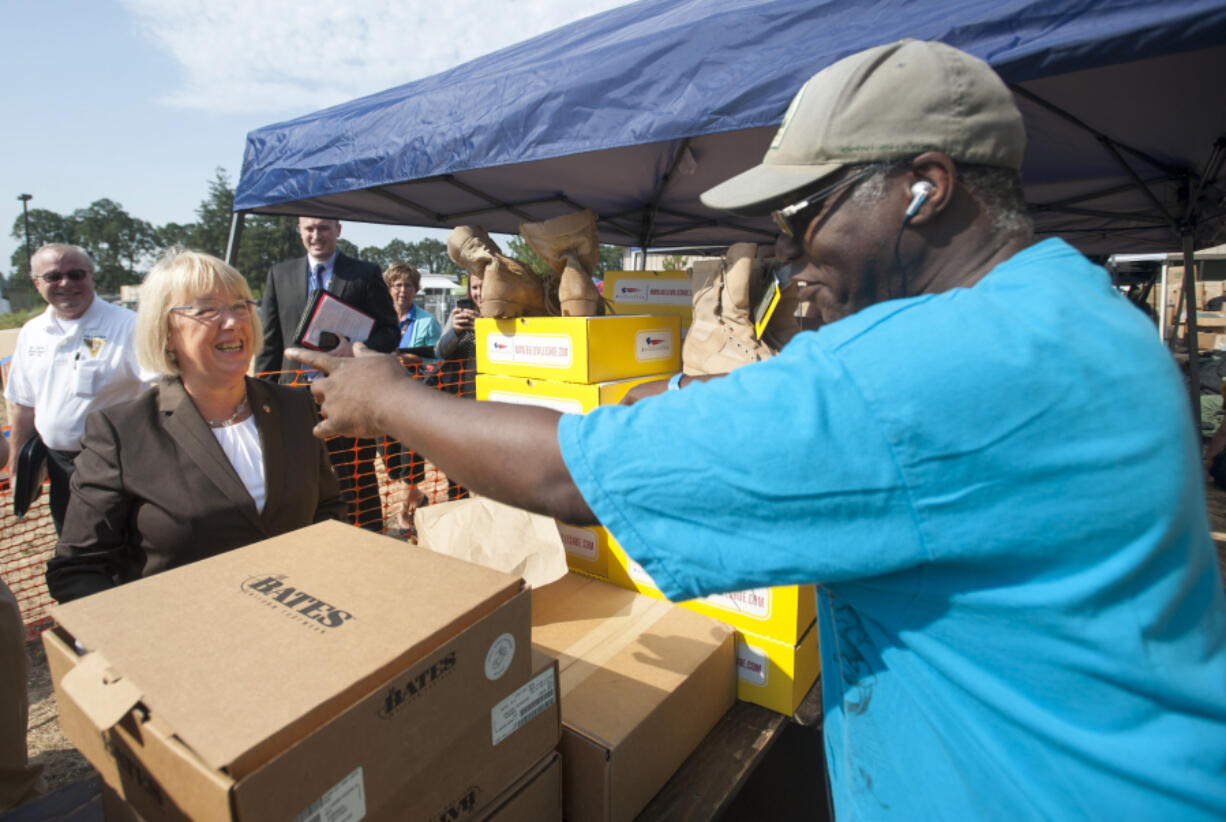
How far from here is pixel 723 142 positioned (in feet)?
11.2

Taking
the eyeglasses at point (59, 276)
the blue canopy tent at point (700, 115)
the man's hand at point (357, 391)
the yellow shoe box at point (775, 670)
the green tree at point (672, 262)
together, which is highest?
the green tree at point (672, 262)

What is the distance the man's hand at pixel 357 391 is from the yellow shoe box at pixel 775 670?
1.69 m

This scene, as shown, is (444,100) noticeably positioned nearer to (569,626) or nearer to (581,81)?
(581,81)

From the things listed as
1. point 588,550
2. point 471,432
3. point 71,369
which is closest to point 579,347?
point 588,550

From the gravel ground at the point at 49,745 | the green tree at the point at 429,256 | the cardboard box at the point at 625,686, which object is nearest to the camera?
the cardboard box at the point at 625,686

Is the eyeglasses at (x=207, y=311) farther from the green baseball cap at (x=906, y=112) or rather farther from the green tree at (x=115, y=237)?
the green tree at (x=115, y=237)

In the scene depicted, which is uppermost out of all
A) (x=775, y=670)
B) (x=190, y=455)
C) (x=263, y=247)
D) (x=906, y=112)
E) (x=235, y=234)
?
(x=263, y=247)

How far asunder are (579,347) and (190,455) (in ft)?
4.39

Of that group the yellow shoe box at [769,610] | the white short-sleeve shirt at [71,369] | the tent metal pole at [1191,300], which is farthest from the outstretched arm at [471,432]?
the tent metal pole at [1191,300]

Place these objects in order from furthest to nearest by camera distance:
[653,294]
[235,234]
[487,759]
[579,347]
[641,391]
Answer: [235,234] → [653,294] → [579,347] → [641,391] → [487,759]

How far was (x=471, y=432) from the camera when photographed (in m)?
0.78

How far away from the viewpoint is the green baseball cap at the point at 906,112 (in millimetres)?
782

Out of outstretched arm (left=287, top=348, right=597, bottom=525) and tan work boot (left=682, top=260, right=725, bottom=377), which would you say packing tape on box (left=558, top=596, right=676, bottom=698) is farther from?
outstretched arm (left=287, top=348, right=597, bottom=525)

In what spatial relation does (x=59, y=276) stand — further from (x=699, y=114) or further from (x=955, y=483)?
(x=955, y=483)
